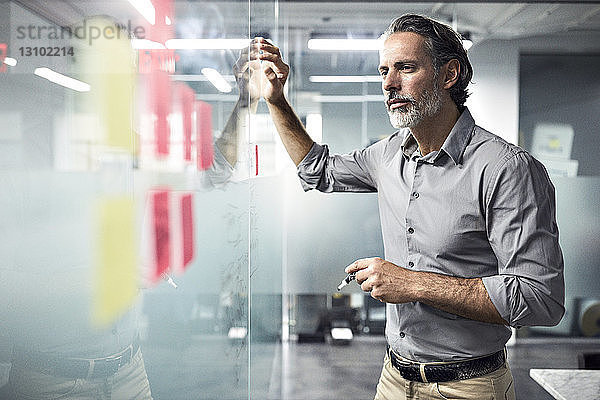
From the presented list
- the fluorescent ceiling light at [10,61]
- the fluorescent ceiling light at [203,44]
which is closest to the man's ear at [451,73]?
the fluorescent ceiling light at [203,44]

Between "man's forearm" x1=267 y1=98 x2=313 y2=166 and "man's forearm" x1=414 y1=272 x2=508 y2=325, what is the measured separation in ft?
2.10

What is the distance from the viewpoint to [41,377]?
1.54ft

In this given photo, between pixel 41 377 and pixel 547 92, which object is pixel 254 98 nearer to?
pixel 41 377

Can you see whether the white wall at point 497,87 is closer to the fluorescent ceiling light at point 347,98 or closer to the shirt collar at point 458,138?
the fluorescent ceiling light at point 347,98

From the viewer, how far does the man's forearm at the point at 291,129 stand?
187 cm

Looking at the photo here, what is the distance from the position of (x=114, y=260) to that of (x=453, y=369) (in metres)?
1.20

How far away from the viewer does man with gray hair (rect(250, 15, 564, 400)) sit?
1.41 metres

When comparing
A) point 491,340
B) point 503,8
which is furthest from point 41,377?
point 503,8

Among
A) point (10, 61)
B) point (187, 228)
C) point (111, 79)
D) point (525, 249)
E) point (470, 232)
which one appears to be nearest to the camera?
point (10, 61)

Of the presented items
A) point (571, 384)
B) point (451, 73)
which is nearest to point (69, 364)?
point (451, 73)

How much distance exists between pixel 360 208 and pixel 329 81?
81 cm

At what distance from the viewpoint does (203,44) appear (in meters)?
0.89

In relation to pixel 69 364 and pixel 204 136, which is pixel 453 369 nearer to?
pixel 204 136

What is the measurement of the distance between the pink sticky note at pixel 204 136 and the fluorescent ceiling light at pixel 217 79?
0.04m
